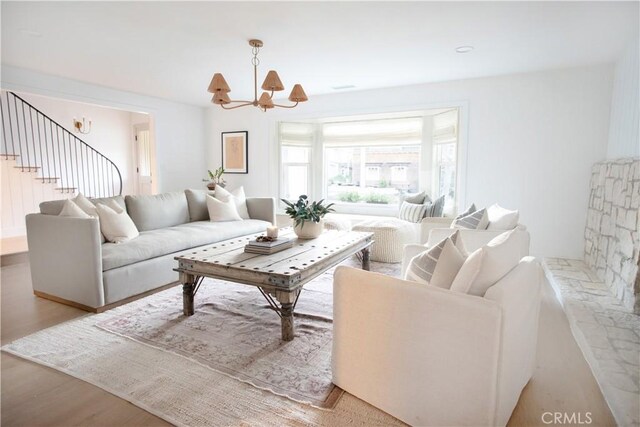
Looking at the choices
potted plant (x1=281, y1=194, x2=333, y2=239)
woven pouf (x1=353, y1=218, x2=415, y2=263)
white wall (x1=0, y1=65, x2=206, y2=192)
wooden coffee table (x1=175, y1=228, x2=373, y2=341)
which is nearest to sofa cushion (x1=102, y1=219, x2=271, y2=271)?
wooden coffee table (x1=175, y1=228, x2=373, y2=341)

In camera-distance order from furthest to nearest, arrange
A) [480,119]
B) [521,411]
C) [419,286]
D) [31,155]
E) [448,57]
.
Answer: [31,155] → [480,119] → [448,57] → [521,411] → [419,286]

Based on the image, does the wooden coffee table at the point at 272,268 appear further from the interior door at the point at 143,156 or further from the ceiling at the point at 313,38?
the interior door at the point at 143,156

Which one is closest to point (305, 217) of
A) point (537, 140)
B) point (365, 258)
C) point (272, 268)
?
point (365, 258)

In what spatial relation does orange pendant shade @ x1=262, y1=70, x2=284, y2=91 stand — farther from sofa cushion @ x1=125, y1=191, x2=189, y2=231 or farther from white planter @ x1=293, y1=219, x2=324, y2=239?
sofa cushion @ x1=125, y1=191, x2=189, y2=231

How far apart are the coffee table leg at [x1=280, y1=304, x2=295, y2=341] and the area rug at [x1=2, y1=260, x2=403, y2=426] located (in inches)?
4.4

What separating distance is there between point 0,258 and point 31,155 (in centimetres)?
265

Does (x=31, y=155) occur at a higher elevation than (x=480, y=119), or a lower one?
lower

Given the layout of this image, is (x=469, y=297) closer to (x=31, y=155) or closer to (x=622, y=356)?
(x=622, y=356)

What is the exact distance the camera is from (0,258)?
4031 millimetres

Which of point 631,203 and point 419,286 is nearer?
point 419,286

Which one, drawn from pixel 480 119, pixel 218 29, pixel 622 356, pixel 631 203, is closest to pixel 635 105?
pixel 631 203

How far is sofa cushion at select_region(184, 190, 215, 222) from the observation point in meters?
4.67

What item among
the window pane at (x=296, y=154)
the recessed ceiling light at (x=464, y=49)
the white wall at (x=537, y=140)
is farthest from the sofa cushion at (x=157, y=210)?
the recessed ceiling light at (x=464, y=49)

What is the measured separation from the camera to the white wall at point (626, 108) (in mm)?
3059
